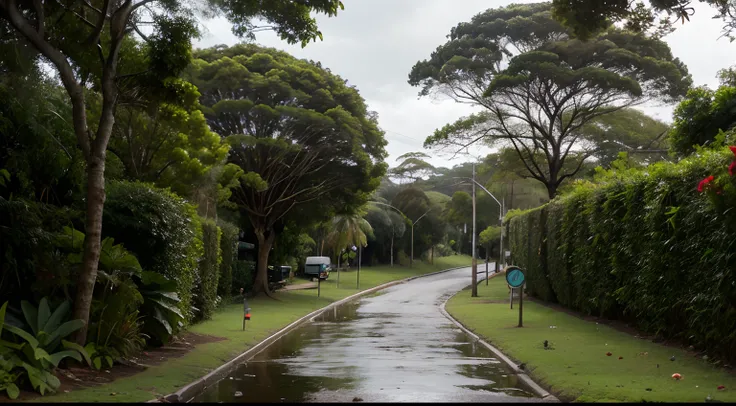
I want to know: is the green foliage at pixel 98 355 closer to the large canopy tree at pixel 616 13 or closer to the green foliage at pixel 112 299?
the green foliage at pixel 112 299

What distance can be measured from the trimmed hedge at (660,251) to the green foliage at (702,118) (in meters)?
2.90

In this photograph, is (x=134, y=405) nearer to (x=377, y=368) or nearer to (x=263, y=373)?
(x=263, y=373)

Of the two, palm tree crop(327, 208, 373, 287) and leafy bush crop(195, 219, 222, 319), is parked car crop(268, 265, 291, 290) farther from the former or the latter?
leafy bush crop(195, 219, 222, 319)

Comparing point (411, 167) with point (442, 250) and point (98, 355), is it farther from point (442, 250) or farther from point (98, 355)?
point (98, 355)

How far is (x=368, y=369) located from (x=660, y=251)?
266 inches

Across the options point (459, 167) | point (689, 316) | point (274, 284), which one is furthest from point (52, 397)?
point (459, 167)

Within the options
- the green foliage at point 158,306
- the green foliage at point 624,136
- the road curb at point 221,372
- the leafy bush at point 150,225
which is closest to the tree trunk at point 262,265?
the road curb at point 221,372

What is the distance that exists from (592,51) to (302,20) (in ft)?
75.6

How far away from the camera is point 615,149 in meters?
39.8

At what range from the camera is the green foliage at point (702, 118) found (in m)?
20.7

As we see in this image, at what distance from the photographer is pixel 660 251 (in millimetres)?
14977

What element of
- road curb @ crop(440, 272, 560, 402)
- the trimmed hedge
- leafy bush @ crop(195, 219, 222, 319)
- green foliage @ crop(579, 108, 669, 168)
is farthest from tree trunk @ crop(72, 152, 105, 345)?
green foliage @ crop(579, 108, 669, 168)

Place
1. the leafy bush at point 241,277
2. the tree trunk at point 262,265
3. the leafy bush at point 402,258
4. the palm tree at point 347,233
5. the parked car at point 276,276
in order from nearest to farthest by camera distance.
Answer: the leafy bush at point 241,277
the tree trunk at point 262,265
the parked car at point 276,276
the palm tree at point 347,233
the leafy bush at point 402,258

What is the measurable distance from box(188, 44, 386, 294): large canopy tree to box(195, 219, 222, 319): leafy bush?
25.8 ft
